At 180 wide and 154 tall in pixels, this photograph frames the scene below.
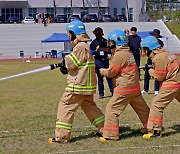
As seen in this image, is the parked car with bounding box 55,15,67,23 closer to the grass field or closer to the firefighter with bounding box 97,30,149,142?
the grass field

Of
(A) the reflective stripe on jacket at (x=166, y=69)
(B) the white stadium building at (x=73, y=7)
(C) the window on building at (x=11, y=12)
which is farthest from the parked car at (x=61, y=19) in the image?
(A) the reflective stripe on jacket at (x=166, y=69)

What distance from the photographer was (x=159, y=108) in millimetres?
8742

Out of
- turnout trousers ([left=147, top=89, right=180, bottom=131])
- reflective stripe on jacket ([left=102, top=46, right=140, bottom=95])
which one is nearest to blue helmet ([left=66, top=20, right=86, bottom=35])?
reflective stripe on jacket ([left=102, top=46, right=140, bottom=95])

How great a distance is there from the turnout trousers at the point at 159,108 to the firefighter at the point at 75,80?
1.07 meters

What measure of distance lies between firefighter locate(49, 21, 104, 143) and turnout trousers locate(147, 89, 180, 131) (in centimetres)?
107

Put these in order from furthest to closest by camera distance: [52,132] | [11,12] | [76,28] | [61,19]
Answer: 1. [11,12]
2. [61,19]
3. [52,132]
4. [76,28]

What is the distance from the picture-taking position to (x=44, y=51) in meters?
58.8

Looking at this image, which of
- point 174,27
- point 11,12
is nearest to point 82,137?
point 174,27

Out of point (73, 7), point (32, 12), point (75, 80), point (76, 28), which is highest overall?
point (73, 7)

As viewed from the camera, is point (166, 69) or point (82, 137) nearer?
point (166, 69)

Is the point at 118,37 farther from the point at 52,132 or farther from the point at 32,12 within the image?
the point at 32,12

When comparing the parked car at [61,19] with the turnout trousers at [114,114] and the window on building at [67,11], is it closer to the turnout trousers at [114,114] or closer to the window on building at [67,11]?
the window on building at [67,11]

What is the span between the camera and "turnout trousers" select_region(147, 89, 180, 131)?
8.66 metres

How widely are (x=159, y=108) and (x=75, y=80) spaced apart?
4.90 feet
